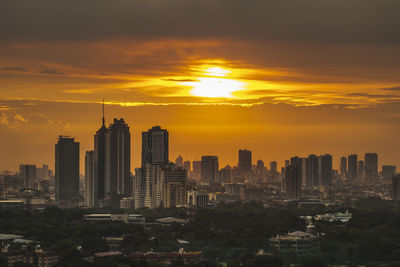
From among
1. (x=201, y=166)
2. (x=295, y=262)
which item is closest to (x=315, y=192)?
(x=201, y=166)

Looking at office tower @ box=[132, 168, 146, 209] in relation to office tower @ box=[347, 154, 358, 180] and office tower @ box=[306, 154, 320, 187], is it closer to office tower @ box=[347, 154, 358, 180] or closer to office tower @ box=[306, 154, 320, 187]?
office tower @ box=[306, 154, 320, 187]

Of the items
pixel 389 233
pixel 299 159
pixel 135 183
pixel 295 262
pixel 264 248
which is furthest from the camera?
pixel 299 159

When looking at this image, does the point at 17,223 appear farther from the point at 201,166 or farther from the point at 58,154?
the point at 201,166

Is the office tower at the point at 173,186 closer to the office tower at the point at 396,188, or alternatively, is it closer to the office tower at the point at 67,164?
the office tower at the point at 67,164

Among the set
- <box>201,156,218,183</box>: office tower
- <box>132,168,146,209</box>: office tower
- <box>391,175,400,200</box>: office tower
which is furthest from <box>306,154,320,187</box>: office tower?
<box>132,168,146,209</box>: office tower

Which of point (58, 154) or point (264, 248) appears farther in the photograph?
point (58, 154)

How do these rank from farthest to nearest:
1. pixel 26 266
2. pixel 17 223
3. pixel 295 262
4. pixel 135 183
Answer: pixel 135 183
pixel 17 223
pixel 295 262
pixel 26 266
